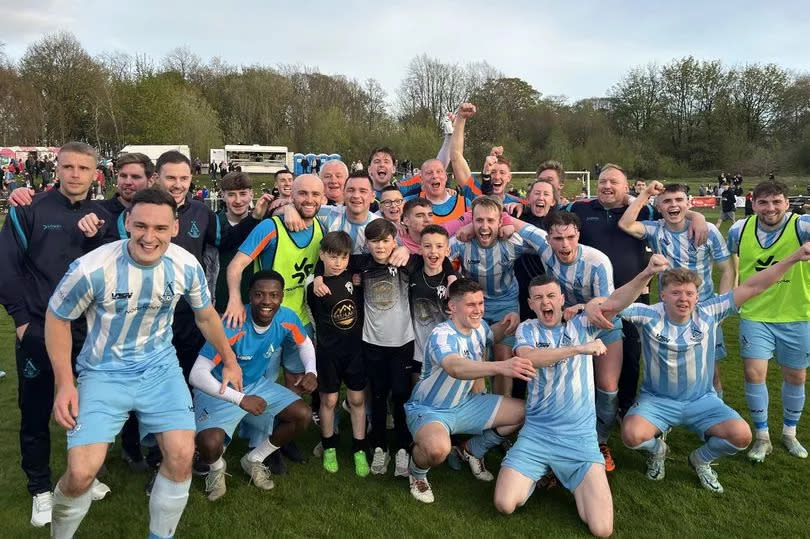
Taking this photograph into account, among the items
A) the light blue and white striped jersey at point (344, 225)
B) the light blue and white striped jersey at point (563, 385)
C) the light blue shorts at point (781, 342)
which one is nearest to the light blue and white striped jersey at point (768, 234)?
the light blue shorts at point (781, 342)

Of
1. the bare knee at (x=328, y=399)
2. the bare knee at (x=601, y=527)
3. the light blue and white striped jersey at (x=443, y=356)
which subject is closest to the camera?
the bare knee at (x=601, y=527)

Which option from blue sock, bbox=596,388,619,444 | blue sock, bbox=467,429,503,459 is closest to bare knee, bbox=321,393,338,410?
blue sock, bbox=467,429,503,459

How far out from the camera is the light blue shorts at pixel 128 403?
116 inches

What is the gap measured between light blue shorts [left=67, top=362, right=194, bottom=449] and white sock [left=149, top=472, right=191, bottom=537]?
294 millimetres

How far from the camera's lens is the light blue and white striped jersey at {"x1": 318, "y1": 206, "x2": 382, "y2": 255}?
4465 mm

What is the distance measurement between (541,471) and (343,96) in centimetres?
5654

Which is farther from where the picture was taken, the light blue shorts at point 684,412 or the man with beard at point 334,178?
the man with beard at point 334,178

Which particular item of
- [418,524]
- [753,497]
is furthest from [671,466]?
[418,524]

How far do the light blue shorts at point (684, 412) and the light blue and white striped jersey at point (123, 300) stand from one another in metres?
3.21

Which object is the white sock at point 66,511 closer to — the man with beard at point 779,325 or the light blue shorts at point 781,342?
the man with beard at point 779,325

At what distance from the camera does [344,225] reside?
4551 mm

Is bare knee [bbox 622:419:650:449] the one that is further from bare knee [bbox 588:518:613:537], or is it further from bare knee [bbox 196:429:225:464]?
bare knee [bbox 196:429:225:464]

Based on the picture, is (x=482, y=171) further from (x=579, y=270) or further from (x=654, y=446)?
(x=654, y=446)

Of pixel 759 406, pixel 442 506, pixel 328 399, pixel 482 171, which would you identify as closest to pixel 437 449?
pixel 442 506
